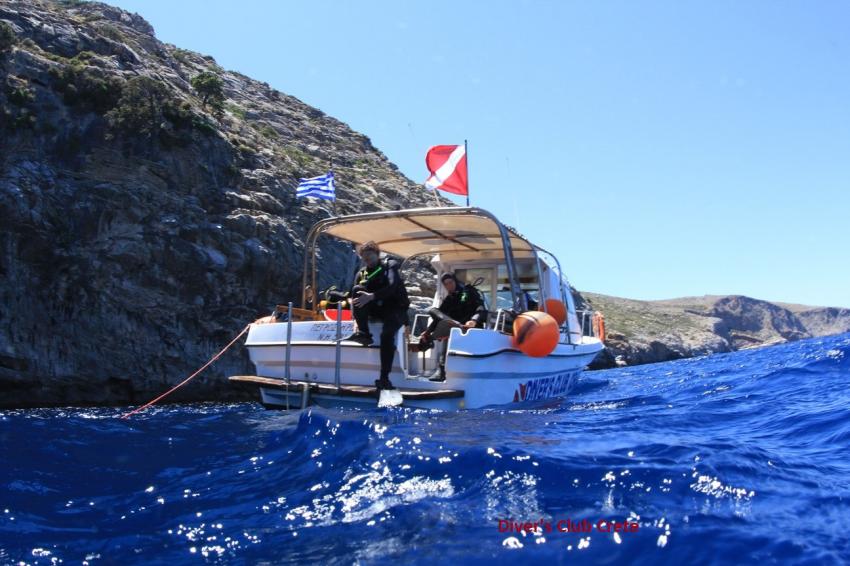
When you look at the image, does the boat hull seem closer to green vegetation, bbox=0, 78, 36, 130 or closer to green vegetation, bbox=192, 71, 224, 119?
green vegetation, bbox=0, 78, 36, 130

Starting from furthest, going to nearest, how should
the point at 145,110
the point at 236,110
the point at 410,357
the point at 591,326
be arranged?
the point at 236,110, the point at 145,110, the point at 591,326, the point at 410,357

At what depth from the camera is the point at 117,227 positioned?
74.7 feet

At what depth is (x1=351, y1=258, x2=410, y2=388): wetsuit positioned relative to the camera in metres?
8.23

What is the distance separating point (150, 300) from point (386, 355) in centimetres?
1702

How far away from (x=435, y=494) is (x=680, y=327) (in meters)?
107

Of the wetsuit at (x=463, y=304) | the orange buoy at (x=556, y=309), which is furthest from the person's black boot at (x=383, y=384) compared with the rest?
the orange buoy at (x=556, y=309)

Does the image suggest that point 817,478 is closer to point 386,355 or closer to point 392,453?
point 392,453

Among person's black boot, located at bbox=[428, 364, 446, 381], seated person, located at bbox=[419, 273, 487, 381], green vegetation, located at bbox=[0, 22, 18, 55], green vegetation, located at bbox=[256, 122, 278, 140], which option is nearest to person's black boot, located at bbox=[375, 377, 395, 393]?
person's black boot, located at bbox=[428, 364, 446, 381]

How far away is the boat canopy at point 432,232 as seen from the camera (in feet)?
30.7

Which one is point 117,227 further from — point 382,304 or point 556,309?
point 382,304

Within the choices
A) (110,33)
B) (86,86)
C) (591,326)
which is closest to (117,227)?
(86,86)

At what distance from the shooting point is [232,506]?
421 centimetres

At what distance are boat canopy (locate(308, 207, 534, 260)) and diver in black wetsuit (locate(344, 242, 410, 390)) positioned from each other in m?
0.92

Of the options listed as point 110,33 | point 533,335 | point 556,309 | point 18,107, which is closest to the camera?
point 533,335
